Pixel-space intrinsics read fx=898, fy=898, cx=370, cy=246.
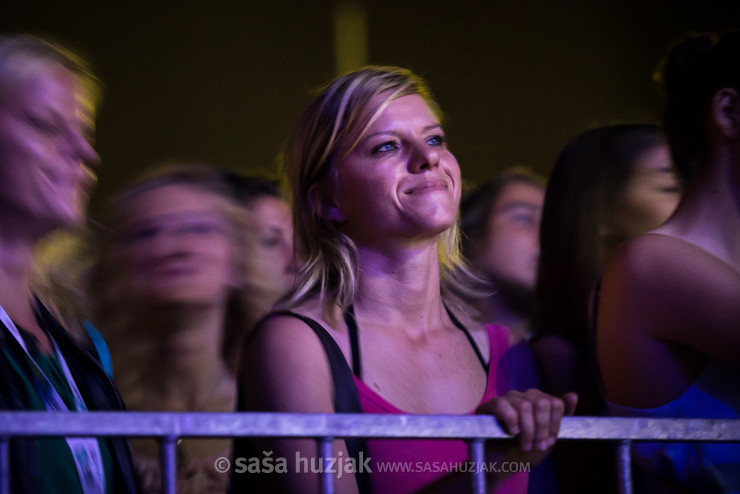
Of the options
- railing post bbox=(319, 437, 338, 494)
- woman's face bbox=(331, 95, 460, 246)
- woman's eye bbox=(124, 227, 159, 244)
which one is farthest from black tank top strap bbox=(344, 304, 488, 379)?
woman's eye bbox=(124, 227, 159, 244)

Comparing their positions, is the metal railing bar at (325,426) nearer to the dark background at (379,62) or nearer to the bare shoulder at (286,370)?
the bare shoulder at (286,370)

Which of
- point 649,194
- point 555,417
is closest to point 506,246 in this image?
point 649,194

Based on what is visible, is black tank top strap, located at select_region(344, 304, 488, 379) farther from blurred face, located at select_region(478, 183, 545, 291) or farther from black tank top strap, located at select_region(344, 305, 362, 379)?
blurred face, located at select_region(478, 183, 545, 291)

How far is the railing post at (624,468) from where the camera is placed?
44.0 inches

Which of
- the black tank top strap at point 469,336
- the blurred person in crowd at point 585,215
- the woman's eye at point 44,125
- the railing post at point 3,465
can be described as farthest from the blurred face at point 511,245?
the railing post at point 3,465

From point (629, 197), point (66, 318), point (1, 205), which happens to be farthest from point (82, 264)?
point (629, 197)

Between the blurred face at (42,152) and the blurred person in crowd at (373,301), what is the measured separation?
0.36 meters

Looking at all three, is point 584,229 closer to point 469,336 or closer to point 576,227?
point 576,227

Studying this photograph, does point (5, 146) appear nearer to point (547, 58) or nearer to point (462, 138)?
point (462, 138)

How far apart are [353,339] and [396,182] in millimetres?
278

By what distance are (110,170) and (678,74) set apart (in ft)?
8.10

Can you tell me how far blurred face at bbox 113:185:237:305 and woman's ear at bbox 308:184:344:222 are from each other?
775mm

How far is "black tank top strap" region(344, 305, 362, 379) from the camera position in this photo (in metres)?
1.41

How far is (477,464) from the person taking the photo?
1.08 m
